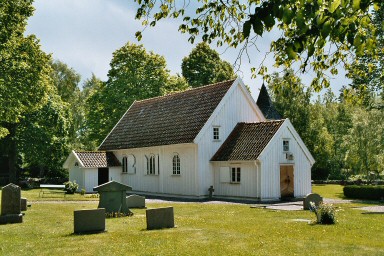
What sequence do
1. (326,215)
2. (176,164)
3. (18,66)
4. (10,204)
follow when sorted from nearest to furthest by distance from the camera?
(326,215)
(10,204)
(18,66)
(176,164)

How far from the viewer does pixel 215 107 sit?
1500 inches

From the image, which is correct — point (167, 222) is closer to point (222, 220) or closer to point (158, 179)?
point (222, 220)

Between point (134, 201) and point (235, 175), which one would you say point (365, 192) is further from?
point (134, 201)

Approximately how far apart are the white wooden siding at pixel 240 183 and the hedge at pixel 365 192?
397 inches

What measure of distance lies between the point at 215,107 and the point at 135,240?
23.4 metres

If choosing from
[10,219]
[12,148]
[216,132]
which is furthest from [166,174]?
[10,219]

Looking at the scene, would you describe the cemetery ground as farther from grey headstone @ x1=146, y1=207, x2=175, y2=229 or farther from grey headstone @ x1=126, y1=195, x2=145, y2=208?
grey headstone @ x1=126, y1=195, x2=145, y2=208

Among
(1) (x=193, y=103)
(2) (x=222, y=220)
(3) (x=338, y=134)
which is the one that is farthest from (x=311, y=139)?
(2) (x=222, y=220)

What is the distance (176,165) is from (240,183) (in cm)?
619

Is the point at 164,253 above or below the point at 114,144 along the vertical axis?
below

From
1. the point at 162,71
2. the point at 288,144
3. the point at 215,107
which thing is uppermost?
the point at 162,71

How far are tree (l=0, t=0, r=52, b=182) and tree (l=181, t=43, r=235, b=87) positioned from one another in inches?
1333

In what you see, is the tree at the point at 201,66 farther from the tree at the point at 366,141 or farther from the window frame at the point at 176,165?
the window frame at the point at 176,165

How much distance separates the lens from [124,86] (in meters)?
60.1
